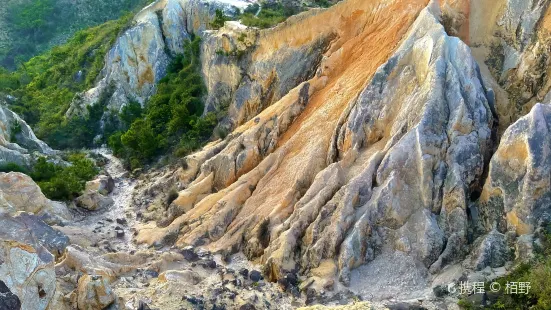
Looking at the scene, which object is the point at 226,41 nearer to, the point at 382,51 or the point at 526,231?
the point at 382,51

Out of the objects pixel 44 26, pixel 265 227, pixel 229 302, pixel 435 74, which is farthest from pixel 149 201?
pixel 44 26

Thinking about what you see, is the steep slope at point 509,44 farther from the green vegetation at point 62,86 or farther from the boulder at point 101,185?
the green vegetation at point 62,86

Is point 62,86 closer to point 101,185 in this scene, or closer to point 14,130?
point 14,130

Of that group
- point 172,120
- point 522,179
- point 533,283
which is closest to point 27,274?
point 533,283

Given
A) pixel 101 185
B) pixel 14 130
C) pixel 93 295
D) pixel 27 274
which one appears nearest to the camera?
Result: pixel 27 274

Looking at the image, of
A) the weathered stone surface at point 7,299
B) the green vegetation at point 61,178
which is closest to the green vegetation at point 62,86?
the green vegetation at point 61,178

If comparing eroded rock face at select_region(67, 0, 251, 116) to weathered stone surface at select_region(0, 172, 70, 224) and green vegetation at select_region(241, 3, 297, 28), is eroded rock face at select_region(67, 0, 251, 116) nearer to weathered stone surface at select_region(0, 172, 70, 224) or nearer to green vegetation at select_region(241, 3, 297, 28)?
green vegetation at select_region(241, 3, 297, 28)
